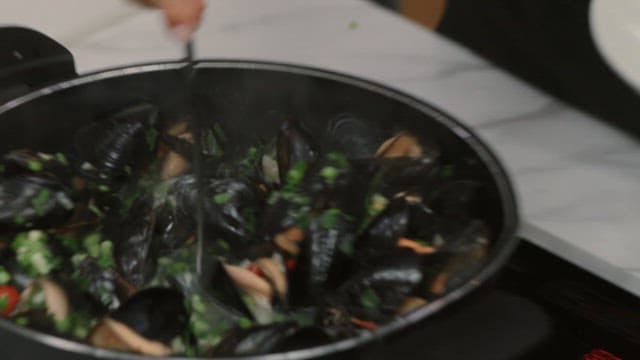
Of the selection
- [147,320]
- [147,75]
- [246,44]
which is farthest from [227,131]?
[246,44]

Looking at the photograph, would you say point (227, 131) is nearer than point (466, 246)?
No

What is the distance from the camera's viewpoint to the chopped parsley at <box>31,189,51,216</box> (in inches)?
23.8

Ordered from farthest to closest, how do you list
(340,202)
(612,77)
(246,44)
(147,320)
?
(246,44) → (612,77) → (340,202) → (147,320)

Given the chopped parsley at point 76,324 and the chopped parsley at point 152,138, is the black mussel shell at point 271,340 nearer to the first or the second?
the chopped parsley at point 76,324

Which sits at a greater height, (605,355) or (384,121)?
(384,121)

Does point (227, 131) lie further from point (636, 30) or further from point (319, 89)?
point (636, 30)

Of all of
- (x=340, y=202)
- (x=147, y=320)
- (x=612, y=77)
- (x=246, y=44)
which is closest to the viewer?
(x=147, y=320)

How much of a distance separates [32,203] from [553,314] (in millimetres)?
384

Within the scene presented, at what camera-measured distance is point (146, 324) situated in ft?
1.68

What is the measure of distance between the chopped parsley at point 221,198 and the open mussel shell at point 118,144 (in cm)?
9

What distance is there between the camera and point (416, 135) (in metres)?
0.64

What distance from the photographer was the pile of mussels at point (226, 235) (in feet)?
1.76

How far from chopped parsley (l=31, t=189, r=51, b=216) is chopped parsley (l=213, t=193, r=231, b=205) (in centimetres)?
12

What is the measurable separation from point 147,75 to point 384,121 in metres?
0.18
